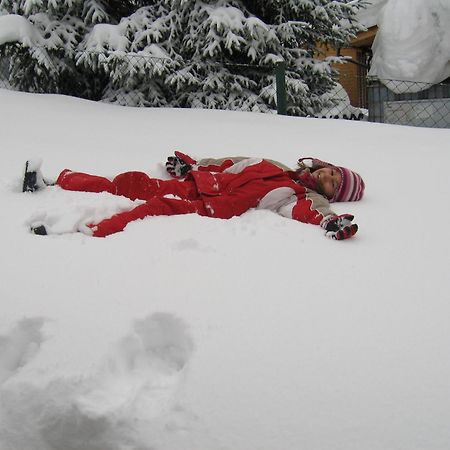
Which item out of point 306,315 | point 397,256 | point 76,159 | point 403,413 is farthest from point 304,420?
point 76,159

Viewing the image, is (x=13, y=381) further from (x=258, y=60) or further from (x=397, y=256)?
(x=258, y=60)

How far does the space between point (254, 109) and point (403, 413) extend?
482 cm

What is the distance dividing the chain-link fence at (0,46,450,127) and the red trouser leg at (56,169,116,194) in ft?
9.67

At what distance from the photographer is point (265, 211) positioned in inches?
87.9

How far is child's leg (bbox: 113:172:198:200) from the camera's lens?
2385mm

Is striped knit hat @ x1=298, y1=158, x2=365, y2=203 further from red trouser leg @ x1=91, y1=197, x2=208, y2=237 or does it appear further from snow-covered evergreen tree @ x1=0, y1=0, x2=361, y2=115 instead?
snow-covered evergreen tree @ x1=0, y1=0, x2=361, y2=115

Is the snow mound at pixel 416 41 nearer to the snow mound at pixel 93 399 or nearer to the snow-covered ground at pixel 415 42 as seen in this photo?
the snow-covered ground at pixel 415 42

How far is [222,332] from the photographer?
1226 mm

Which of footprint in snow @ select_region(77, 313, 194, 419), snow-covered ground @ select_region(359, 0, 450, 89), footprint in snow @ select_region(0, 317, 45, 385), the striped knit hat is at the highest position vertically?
snow-covered ground @ select_region(359, 0, 450, 89)

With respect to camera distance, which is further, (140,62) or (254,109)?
(254,109)

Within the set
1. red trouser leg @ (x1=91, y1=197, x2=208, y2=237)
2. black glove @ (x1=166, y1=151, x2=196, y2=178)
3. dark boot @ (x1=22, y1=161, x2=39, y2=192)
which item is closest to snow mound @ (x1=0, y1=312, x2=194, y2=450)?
red trouser leg @ (x1=91, y1=197, x2=208, y2=237)

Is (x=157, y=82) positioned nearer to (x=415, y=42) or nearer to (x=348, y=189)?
(x=348, y=189)

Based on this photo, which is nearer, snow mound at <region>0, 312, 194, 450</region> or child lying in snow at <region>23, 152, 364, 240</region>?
snow mound at <region>0, 312, 194, 450</region>

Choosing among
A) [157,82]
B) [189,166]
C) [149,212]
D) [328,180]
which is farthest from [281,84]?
[149,212]
